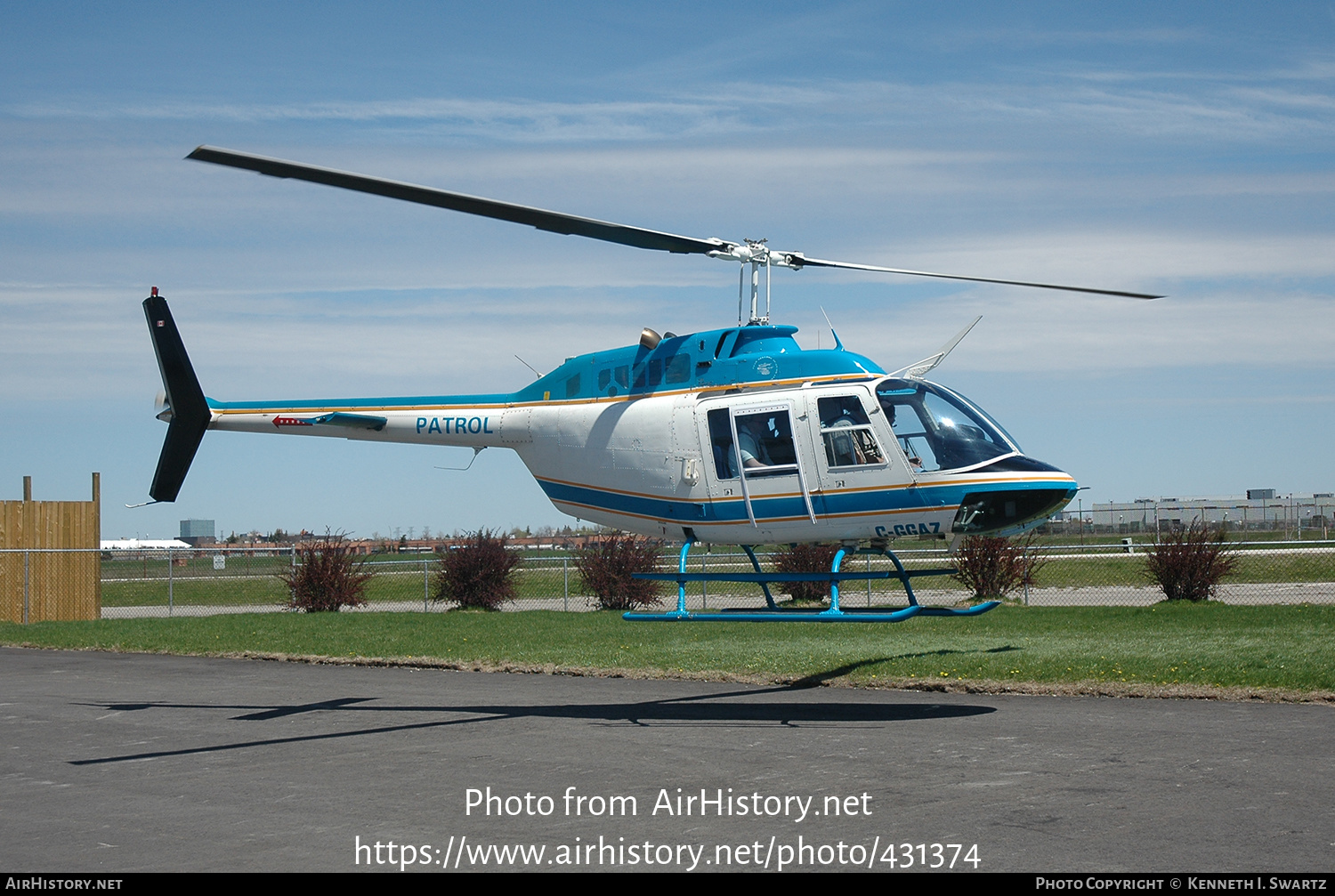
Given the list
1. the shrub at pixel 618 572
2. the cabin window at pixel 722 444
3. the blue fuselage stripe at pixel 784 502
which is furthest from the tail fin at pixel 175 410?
the shrub at pixel 618 572

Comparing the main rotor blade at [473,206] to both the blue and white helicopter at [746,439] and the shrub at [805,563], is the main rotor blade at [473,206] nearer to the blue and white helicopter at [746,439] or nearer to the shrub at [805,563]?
the blue and white helicopter at [746,439]

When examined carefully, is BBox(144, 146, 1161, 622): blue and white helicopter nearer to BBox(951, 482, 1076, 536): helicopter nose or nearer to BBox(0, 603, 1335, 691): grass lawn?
BBox(951, 482, 1076, 536): helicopter nose

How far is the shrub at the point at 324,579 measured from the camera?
94.7ft

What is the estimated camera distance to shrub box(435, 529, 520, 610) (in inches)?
1149

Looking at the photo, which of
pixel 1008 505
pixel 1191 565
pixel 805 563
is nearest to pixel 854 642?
pixel 1008 505

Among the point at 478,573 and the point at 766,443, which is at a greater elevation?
the point at 766,443

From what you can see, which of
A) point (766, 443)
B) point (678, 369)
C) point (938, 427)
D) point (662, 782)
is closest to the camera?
point (662, 782)

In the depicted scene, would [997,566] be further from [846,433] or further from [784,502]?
[846,433]

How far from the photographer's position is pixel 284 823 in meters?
7.49

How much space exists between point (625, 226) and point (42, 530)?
21941 mm

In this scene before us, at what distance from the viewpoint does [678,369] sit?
1298cm

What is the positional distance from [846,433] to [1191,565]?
1594 cm
